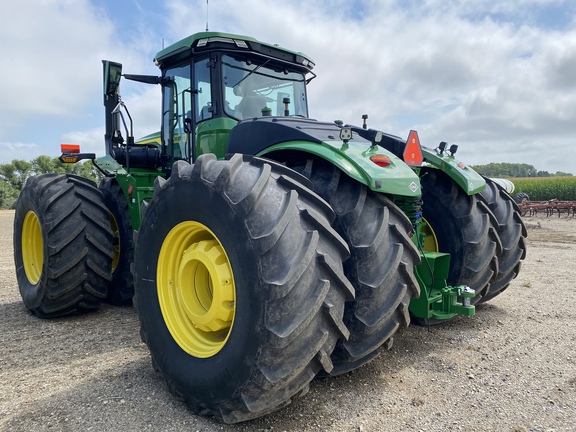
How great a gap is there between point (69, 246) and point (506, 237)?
4151 millimetres

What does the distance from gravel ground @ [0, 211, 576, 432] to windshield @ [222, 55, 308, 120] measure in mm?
2278

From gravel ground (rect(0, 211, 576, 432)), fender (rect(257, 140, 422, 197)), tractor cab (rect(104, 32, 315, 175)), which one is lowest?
gravel ground (rect(0, 211, 576, 432))

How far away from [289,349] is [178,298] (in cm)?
100

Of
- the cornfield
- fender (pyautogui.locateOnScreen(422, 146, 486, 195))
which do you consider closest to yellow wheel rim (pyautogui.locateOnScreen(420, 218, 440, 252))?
→ fender (pyautogui.locateOnScreen(422, 146, 486, 195))

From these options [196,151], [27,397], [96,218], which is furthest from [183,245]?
[96,218]

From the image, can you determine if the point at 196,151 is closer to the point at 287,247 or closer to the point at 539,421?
the point at 287,247

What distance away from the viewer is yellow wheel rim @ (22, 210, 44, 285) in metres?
4.91

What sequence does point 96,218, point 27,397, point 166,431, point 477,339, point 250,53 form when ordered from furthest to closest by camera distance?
point 96,218, point 250,53, point 477,339, point 27,397, point 166,431

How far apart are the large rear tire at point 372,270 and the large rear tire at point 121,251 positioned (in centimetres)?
299

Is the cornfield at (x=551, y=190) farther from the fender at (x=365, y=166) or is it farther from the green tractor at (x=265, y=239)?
the fender at (x=365, y=166)

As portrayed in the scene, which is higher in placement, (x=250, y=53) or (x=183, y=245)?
(x=250, y=53)

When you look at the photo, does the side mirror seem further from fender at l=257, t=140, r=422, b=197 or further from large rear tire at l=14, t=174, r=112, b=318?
fender at l=257, t=140, r=422, b=197

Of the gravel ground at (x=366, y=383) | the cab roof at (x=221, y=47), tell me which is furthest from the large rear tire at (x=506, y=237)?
the cab roof at (x=221, y=47)

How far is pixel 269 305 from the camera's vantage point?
207cm
